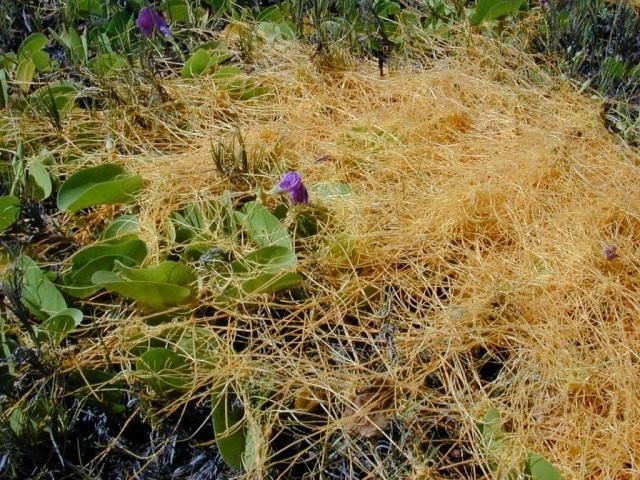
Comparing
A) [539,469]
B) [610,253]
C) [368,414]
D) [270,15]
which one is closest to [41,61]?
[270,15]

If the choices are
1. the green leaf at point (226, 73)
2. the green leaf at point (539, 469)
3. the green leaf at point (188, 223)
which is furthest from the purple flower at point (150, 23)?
the green leaf at point (539, 469)

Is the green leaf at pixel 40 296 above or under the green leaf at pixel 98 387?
above

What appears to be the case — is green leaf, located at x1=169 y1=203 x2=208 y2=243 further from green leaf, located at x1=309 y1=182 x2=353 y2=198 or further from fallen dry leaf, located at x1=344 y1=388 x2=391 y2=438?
fallen dry leaf, located at x1=344 y1=388 x2=391 y2=438

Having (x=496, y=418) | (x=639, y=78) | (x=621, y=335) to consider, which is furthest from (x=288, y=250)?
(x=639, y=78)

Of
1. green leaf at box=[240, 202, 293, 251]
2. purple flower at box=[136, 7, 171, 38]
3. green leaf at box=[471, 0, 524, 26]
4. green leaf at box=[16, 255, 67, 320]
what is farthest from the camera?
green leaf at box=[471, 0, 524, 26]

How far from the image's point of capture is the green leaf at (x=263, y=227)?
176 centimetres

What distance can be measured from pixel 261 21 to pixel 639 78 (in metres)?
1.12

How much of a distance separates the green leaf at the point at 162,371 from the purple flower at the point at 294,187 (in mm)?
440

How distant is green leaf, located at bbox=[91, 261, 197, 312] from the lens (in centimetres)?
160

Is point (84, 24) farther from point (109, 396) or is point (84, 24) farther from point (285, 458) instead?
Result: point (285, 458)

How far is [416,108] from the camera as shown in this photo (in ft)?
7.43

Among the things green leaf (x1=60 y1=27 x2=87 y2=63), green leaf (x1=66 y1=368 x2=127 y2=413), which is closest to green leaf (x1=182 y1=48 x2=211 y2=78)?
green leaf (x1=60 y1=27 x2=87 y2=63)

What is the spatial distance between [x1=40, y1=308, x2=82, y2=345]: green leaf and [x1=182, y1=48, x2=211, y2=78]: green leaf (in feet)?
3.18

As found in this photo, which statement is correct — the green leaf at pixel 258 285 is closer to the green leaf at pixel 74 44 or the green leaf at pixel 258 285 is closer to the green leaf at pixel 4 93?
the green leaf at pixel 4 93
